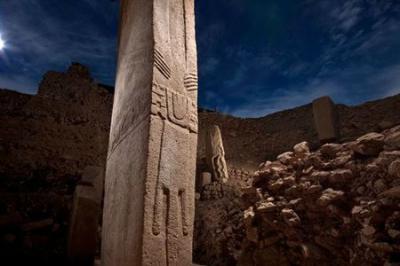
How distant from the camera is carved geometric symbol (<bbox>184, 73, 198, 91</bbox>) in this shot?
7.93 feet

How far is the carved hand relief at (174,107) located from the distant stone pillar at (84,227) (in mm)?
2823

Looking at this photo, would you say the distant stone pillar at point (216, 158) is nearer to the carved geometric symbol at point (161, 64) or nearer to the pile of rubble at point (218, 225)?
the pile of rubble at point (218, 225)

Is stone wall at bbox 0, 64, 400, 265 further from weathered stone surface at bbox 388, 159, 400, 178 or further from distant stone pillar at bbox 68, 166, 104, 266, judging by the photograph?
weathered stone surface at bbox 388, 159, 400, 178

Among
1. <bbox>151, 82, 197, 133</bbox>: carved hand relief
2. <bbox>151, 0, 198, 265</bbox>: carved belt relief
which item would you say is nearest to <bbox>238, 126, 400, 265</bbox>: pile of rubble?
<bbox>151, 0, 198, 265</bbox>: carved belt relief

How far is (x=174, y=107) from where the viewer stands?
220cm

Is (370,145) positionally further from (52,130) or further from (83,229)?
(52,130)

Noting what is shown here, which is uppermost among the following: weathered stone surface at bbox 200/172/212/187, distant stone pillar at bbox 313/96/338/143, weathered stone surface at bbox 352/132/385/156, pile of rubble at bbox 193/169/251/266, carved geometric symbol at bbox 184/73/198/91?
distant stone pillar at bbox 313/96/338/143

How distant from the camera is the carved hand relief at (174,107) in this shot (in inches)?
81.2

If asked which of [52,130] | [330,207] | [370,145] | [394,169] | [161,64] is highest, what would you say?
[52,130]

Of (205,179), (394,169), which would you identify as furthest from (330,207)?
(205,179)

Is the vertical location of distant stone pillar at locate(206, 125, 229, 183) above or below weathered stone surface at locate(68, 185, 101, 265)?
above

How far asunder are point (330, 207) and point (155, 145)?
2.63 meters

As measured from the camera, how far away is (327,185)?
3736 millimetres

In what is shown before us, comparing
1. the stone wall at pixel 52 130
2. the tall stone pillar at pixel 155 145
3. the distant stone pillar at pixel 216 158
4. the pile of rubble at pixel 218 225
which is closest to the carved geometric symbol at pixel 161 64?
the tall stone pillar at pixel 155 145
